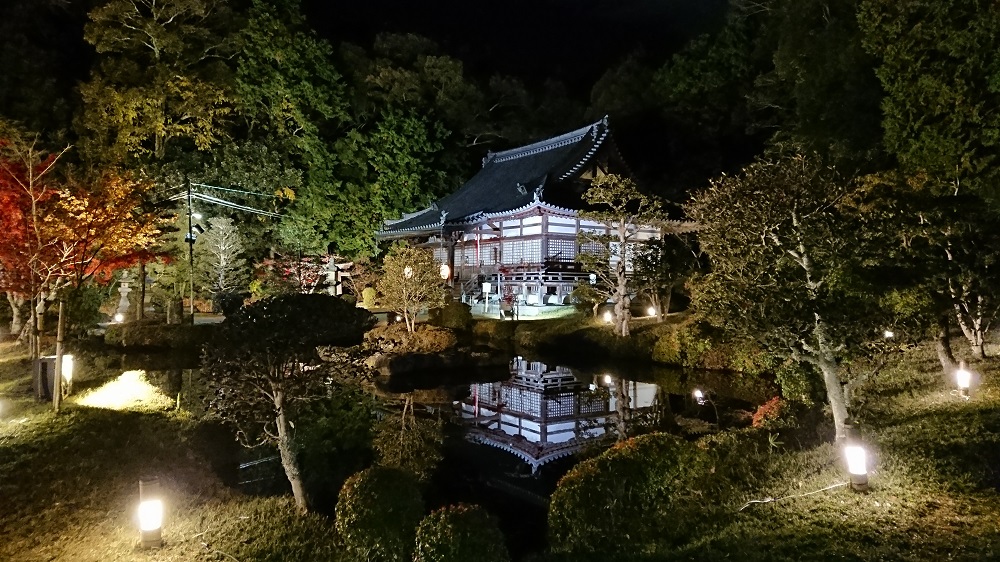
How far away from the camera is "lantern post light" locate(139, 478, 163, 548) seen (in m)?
5.43

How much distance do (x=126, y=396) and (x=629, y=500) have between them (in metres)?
10.9

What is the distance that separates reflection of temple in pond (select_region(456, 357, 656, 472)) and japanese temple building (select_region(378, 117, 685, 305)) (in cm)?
834

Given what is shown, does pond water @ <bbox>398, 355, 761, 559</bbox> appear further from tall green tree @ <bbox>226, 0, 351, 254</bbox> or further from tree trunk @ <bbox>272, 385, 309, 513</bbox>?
tall green tree @ <bbox>226, 0, 351, 254</bbox>

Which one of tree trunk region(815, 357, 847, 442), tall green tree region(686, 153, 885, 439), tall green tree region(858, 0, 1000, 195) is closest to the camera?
tall green tree region(686, 153, 885, 439)

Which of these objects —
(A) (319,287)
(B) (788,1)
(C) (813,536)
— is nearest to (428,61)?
(A) (319,287)

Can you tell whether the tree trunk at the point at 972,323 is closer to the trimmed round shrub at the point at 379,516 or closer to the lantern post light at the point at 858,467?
the lantern post light at the point at 858,467

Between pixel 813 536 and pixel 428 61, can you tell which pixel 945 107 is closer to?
pixel 813 536

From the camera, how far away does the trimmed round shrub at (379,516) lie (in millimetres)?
5258

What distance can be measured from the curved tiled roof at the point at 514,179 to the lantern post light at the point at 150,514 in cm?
1956

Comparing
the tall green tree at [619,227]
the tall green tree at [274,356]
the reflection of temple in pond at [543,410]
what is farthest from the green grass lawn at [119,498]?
the tall green tree at [619,227]

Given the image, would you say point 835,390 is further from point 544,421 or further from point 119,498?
point 119,498

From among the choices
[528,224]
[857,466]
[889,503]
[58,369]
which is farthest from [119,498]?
[528,224]

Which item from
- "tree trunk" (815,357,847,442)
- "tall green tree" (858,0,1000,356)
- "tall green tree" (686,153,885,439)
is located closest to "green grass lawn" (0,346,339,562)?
"tall green tree" (686,153,885,439)

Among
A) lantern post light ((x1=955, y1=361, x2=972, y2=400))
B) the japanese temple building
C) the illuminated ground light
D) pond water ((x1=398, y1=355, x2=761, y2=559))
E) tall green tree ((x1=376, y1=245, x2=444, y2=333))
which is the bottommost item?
pond water ((x1=398, y1=355, x2=761, y2=559))
